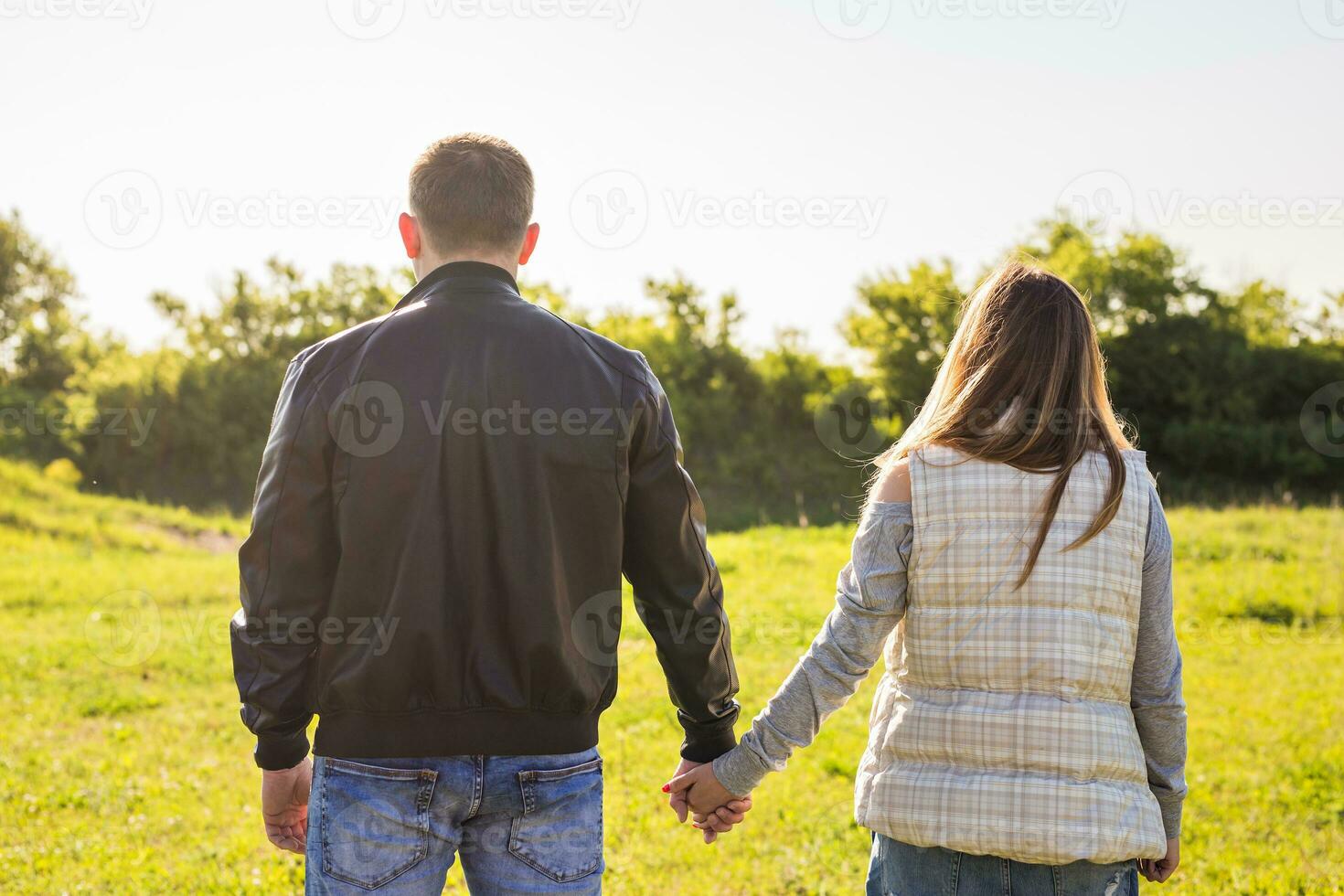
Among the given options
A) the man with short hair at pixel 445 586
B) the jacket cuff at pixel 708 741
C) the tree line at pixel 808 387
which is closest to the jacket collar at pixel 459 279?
the man with short hair at pixel 445 586

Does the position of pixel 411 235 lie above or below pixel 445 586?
above

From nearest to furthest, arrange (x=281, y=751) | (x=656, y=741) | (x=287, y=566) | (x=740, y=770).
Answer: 1. (x=287, y=566)
2. (x=281, y=751)
3. (x=740, y=770)
4. (x=656, y=741)

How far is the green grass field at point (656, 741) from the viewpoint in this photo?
14.7 ft

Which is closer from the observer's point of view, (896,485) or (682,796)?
(896,485)

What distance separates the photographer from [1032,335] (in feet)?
7.06

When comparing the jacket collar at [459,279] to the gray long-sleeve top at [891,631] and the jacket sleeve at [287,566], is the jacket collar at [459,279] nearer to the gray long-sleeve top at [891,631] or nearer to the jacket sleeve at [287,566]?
the jacket sleeve at [287,566]

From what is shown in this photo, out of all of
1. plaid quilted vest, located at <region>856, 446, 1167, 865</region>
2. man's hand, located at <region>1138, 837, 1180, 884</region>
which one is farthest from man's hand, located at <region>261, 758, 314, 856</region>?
man's hand, located at <region>1138, 837, 1180, 884</region>

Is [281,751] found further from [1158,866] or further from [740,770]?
[1158,866]

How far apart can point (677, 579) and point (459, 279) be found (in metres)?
0.83

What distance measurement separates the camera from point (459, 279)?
85.0 inches

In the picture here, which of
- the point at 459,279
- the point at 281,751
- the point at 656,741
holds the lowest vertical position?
the point at 656,741

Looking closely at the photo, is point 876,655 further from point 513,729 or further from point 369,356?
point 369,356

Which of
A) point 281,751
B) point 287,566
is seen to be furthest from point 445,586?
point 281,751

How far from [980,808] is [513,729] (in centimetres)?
92
